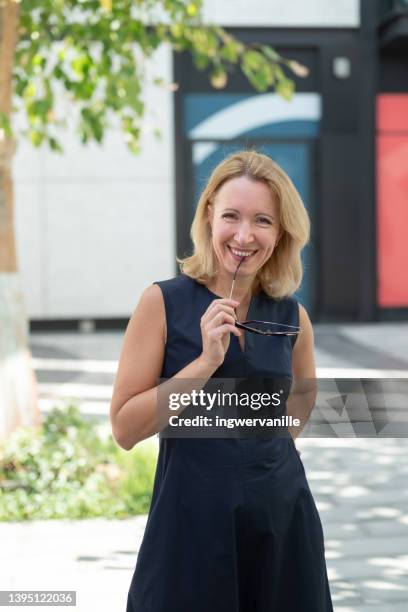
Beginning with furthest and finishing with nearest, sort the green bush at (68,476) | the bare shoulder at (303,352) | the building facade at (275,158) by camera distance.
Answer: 1. the building facade at (275,158)
2. the green bush at (68,476)
3. the bare shoulder at (303,352)

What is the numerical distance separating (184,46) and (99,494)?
3076 millimetres

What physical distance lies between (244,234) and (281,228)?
0.58ft

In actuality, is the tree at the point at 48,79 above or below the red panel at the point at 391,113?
below

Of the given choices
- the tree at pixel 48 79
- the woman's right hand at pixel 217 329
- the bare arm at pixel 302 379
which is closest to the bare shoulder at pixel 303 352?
the bare arm at pixel 302 379

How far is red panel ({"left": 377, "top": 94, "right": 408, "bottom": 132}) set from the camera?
1509cm

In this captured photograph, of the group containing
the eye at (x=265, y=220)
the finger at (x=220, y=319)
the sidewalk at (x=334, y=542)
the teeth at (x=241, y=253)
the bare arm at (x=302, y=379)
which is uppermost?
the eye at (x=265, y=220)

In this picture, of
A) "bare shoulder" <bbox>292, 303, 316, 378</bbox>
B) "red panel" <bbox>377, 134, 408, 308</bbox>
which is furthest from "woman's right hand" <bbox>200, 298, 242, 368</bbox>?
"red panel" <bbox>377, 134, 408, 308</bbox>

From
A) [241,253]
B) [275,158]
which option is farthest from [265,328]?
[275,158]

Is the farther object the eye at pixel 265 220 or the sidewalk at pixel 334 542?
the sidewalk at pixel 334 542

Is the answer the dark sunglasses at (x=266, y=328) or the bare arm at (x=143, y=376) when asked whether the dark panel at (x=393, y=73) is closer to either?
the dark sunglasses at (x=266, y=328)

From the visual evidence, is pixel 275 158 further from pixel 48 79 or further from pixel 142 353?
pixel 142 353

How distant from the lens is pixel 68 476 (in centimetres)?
552

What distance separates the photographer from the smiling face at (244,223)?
213 cm

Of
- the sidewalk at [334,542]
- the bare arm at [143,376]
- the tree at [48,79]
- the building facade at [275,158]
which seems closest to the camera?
the bare arm at [143,376]
